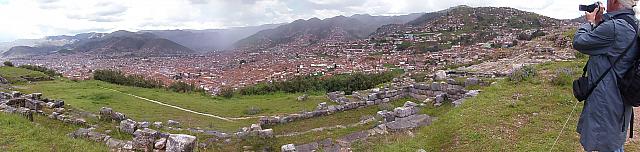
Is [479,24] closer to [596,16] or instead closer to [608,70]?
[596,16]

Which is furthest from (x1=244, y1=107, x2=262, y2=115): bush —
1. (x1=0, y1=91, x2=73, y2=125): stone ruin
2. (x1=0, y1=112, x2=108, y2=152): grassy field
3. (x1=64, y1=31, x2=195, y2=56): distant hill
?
(x1=64, y1=31, x2=195, y2=56): distant hill

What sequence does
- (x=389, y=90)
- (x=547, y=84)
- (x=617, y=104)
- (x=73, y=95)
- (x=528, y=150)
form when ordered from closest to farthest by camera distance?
(x=617, y=104) → (x=528, y=150) → (x=547, y=84) → (x=389, y=90) → (x=73, y=95)

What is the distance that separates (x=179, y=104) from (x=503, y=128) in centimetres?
1842

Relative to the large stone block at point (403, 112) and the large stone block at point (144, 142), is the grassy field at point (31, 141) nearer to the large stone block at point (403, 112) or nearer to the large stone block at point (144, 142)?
the large stone block at point (144, 142)

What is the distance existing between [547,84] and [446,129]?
250 inches

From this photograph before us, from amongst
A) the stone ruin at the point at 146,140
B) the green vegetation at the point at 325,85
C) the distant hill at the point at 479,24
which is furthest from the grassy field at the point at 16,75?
the distant hill at the point at 479,24

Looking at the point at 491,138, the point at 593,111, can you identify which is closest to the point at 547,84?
the point at 491,138

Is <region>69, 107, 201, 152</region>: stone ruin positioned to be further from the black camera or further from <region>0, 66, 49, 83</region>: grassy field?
<region>0, 66, 49, 83</region>: grassy field

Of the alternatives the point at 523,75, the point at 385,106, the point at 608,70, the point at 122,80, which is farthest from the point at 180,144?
the point at 122,80

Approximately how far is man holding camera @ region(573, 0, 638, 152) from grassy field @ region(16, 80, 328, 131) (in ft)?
45.0

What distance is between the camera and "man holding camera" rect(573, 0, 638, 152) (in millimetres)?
4453

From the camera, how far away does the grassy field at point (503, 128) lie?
7.89m

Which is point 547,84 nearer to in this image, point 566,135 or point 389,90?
point 566,135

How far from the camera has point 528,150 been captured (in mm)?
7441
